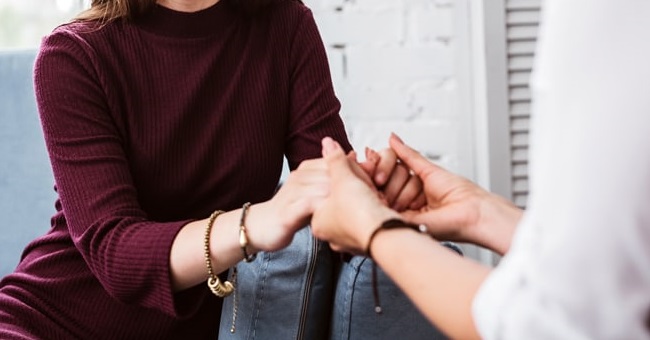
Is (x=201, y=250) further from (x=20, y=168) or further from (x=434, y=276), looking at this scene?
(x=20, y=168)

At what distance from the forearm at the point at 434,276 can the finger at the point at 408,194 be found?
0.98 ft

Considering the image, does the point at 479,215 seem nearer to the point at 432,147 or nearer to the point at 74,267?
the point at 74,267

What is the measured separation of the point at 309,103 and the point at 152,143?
247 mm

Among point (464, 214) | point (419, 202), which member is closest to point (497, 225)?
point (464, 214)

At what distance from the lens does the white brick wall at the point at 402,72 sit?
5.59 feet

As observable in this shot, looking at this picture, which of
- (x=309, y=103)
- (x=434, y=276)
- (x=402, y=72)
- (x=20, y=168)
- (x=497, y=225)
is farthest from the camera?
(x=402, y=72)

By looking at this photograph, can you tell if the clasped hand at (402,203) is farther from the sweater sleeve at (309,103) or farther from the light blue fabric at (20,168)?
the light blue fabric at (20,168)

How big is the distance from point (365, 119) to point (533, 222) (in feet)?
3.79

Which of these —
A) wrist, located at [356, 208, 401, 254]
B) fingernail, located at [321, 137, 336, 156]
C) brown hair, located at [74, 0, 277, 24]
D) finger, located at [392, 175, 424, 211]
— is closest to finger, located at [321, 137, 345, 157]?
fingernail, located at [321, 137, 336, 156]

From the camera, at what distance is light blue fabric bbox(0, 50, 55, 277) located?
156 centimetres

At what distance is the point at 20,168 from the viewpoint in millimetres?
1570

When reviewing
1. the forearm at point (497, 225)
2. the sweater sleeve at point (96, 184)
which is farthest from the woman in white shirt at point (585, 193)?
the sweater sleeve at point (96, 184)

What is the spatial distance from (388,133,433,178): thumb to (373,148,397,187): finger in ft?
0.06

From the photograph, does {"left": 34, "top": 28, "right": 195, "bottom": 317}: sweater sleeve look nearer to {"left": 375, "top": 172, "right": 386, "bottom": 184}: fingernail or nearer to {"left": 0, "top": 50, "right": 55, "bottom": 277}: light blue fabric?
{"left": 375, "top": 172, "right": 386, "bottom": 184}: fingernail
